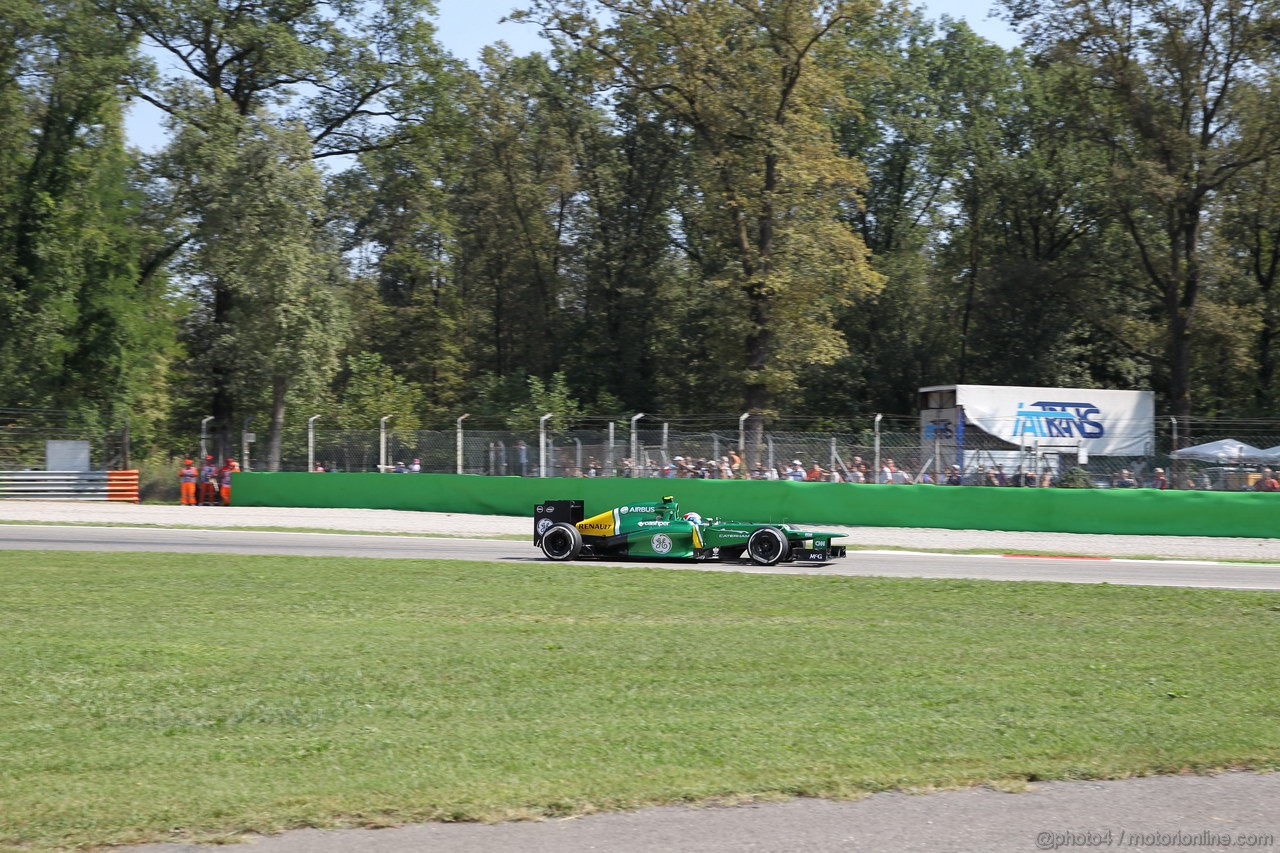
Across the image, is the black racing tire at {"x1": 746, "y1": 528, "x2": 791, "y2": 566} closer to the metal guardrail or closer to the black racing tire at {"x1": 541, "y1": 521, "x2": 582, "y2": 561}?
→ the black racing tire at {"x1": 541, "y1": 521, "x2": 582, "y2": 561}

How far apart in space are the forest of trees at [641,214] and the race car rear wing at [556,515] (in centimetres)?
1418

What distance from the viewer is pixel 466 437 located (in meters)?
31.8

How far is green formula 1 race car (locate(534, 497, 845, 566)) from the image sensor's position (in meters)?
18.6

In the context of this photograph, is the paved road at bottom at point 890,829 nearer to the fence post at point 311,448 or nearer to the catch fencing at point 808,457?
the catch fencing at point 808,457

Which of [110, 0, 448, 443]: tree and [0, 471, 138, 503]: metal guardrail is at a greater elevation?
[110, 0, 448, 443]: tree

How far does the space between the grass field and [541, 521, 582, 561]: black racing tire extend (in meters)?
4.67

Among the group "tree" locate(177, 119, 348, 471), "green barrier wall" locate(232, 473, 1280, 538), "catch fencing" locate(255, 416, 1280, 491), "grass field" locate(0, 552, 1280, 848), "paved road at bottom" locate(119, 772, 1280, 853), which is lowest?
"paved road at bottom" locate(119, 772, 1280, 853)

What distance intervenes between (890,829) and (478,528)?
21711 mm

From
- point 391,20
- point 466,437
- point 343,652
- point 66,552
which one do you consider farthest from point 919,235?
point 343,652

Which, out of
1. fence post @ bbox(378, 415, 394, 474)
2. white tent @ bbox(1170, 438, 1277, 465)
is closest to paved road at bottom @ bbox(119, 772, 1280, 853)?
white tent @ bbox(1170, 438, 1277, 465)

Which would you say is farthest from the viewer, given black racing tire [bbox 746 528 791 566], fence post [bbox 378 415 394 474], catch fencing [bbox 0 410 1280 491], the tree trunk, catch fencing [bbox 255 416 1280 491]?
the tree trunk

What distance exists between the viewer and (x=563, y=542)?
19.5 metres

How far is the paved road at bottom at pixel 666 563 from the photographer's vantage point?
17.7 m

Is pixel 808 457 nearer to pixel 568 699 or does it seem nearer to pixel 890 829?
pixel 568 699
